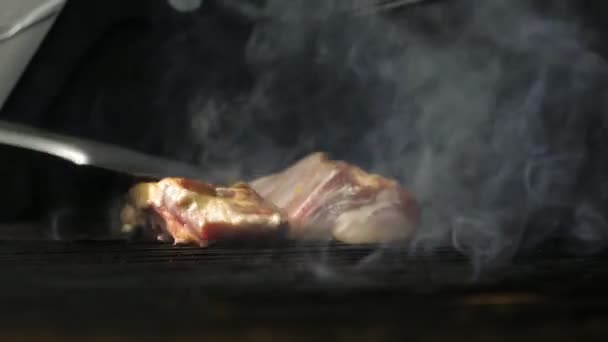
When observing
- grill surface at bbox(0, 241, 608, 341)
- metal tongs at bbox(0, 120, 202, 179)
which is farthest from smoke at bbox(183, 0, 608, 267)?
grill surface at bbox(0, 241, 608, 341)

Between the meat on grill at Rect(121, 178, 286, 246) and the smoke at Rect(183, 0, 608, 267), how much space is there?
33 centimetres

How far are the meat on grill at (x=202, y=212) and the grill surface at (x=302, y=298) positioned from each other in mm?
208

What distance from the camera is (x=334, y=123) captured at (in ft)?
7.84

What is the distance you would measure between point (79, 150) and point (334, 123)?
91 cm

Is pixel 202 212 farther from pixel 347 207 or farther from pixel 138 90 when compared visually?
pixel 138 90

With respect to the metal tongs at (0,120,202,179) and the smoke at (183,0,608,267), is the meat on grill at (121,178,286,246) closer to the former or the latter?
the metal tongs at (0,120,202,179)

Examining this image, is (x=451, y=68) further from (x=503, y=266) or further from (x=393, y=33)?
(x=503, y=266)

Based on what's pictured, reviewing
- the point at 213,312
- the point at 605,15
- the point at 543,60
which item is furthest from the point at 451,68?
the point at 213,312

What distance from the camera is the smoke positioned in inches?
74.6

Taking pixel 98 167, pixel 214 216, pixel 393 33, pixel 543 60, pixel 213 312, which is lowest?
pixel 213 312

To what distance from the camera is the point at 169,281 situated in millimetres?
963

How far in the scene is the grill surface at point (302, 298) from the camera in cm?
64

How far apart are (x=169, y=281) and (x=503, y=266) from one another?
497mm

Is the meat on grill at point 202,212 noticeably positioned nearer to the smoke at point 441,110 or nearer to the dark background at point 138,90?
the smoke at point 441,110
